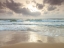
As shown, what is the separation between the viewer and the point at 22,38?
1.87 metres

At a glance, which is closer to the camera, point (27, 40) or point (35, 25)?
point (27, 40)

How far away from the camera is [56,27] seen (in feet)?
6.88

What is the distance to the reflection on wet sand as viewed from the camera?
1.76 metres

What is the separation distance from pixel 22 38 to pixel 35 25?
0.34 m

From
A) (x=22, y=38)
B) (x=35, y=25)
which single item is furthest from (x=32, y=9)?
(x=22, y=38)

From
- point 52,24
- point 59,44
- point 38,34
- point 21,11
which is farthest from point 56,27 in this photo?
point 21,11

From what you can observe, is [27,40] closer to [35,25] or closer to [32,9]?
[35,25]

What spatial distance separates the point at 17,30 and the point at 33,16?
1.09ft

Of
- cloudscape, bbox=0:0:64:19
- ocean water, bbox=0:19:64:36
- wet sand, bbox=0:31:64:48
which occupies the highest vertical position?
cloudscape, bbox=0:0:64:19

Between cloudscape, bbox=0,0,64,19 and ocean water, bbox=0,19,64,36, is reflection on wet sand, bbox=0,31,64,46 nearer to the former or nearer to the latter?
ocean water, bbox=0,19,64,36

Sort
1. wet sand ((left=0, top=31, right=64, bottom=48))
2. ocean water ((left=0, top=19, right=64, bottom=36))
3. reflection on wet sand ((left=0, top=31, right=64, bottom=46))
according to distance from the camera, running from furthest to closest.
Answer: ocean water ((left=0, top=19, right=64, bottom=36)) < reflection on wet sand ((left=0, top=31, right=64, bottom=46)) < wet sand ((left=0, top=31, right=64, bottom=48))

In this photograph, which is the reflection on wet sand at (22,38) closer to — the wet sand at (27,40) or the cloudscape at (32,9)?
the wet sand at (27,40)

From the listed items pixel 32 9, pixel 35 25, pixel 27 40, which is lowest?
pixel 27 40

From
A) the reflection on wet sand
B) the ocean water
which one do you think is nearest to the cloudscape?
the ocean water
